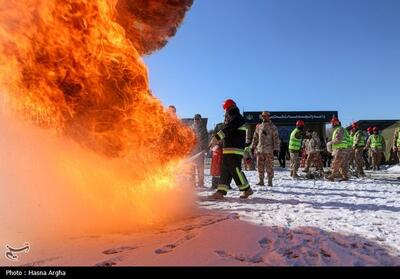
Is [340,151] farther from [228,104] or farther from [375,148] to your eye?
[375,148]

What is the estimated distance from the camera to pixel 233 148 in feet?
29.2

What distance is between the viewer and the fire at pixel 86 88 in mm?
5441

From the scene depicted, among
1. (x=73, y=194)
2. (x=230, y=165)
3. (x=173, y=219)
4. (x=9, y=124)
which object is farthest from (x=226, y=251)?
(x=230, y=165)

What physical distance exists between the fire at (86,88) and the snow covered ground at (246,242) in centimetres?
140

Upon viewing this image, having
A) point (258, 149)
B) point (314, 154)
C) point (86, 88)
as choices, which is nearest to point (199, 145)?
point (258, 149)

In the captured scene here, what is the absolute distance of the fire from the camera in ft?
17.9

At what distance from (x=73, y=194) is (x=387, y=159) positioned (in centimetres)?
2478

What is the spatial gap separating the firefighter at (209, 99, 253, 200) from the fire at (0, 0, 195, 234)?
2311mm

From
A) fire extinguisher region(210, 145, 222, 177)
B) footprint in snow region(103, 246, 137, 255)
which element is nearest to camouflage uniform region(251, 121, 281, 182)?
fire extinguisher region(210, 145, 222, 177)

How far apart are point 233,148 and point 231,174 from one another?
22.3 inches

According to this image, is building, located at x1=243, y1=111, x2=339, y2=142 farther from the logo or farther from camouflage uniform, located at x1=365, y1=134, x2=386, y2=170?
the logo

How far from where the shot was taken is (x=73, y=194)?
6.01 meters

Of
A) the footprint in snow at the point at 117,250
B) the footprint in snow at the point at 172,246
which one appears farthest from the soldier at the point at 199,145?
the footprint in snow at the point at 117,250

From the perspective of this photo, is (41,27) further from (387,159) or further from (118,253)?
(387,159)
